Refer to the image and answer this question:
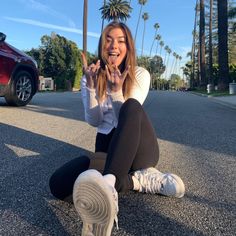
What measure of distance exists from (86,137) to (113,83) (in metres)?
3.26

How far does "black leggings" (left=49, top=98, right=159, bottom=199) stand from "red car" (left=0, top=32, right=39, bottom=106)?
6.67 m

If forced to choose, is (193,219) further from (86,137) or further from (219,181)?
(86,137)

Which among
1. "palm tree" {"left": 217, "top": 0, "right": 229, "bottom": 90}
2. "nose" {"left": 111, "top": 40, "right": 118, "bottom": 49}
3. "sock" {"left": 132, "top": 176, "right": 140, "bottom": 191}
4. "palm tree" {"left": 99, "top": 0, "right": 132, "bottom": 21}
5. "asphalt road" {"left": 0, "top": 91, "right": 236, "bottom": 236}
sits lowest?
"asphalt road" {"left": 0, "top": 91, "right": 236, "bottom": 236}

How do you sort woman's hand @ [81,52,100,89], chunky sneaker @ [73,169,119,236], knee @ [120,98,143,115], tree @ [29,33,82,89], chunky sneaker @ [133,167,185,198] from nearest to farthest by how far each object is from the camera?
chunky sneaker @ [73,169,119,236], knee @ [120,98,143,115], chunky sneaker @ [133,167,185,198], woman's hand @ [81,52,100,89], tree @ [29,33,82,89]

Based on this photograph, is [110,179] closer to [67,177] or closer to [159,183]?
[67,177]

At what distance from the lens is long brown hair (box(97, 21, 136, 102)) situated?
129 inches

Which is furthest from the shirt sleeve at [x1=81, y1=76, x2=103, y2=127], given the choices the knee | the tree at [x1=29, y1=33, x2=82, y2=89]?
the tree at [x1=29, y1=33, x2=82, y2=89]

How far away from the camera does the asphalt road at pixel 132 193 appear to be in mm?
2622

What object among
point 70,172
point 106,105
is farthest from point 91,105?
point 70,172

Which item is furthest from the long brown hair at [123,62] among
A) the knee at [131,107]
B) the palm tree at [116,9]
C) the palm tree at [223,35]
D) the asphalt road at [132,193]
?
the palm tree at [116,9]

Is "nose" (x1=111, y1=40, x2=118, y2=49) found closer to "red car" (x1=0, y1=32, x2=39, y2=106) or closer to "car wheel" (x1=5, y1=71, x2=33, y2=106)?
"red car" (x1=0, y1=32, x2=39, y2=106)

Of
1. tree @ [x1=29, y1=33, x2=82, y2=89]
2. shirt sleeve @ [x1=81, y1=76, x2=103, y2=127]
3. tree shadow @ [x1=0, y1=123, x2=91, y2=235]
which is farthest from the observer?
tree @ [x1=29, y1=33, x2=82, y2=89]

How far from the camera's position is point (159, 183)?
10.3ft

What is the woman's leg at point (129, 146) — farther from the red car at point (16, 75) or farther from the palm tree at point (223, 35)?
the palm tree at point (223, 35)
